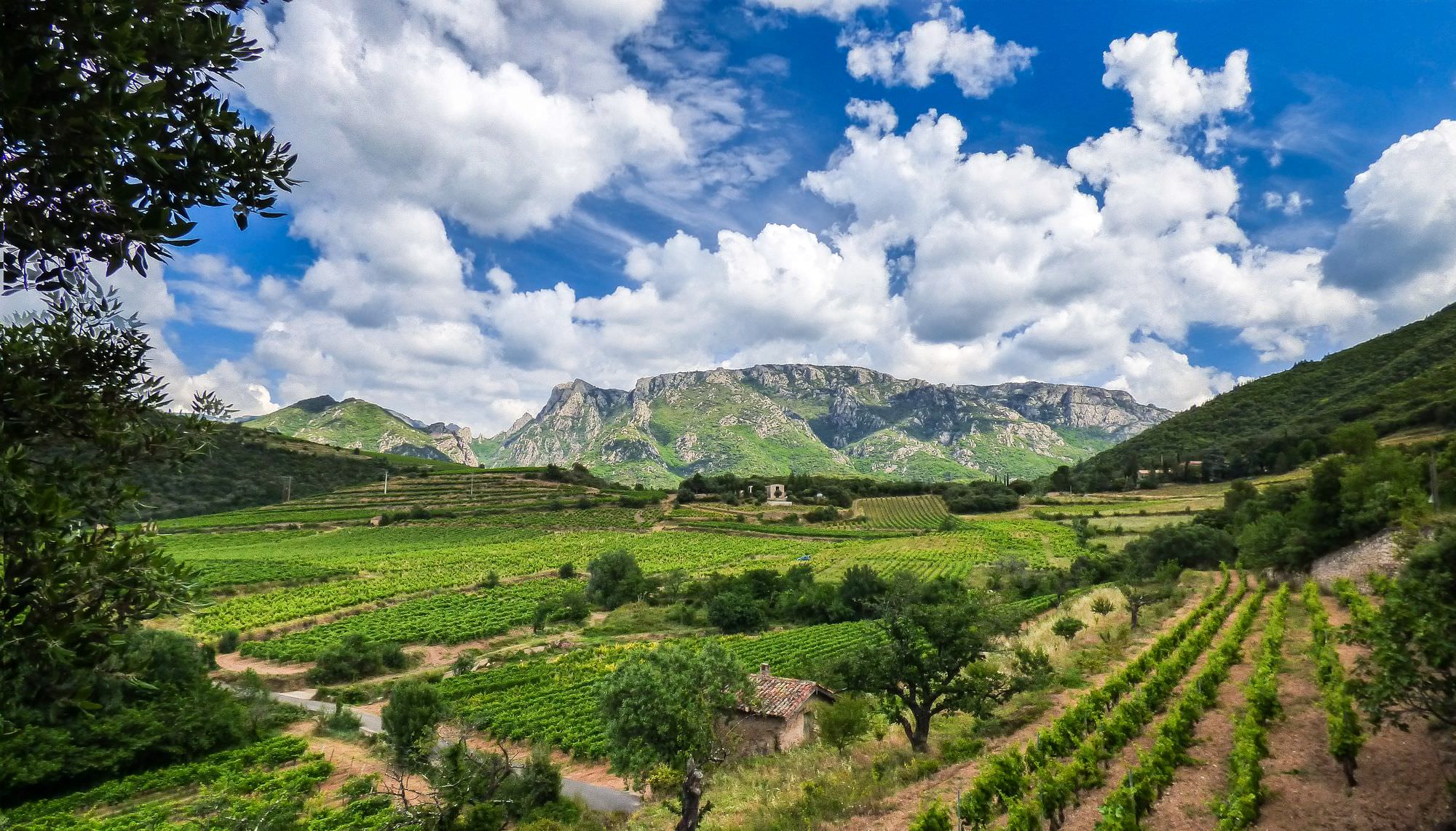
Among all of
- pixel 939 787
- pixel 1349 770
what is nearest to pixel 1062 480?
pixel 1349 770

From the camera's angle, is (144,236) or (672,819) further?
(672,819)

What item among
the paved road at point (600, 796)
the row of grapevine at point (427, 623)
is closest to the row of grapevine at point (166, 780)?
the paved road at point (600, 796)

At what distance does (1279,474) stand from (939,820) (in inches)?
4545

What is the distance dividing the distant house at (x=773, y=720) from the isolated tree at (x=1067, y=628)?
19312mm

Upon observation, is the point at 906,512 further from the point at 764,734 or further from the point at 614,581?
the point at 764,734

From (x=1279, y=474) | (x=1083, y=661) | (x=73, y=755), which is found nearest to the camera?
(x=73, y=755)

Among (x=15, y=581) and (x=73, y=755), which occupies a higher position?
(x=15, y=581)

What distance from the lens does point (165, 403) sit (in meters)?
5.38

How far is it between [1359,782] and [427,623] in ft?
193

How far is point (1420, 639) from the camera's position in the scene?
1090cm

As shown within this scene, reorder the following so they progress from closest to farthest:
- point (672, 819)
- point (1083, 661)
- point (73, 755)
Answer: point (672, 819) < point (73, 755) < point (1083, 661)

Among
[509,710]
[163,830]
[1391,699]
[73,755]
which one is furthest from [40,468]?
[509,710]

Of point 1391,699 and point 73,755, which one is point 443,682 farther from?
point 1391,699

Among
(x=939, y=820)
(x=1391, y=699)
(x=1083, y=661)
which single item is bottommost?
(x=1083, y=661)
